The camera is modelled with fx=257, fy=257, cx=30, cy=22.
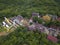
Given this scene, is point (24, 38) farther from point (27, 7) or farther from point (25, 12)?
point (27, 7)

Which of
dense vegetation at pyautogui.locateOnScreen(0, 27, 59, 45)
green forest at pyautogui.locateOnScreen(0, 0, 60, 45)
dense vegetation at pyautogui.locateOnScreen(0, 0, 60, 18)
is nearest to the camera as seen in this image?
dense vegetation at pyautogui.locateOnScreen(0, 27, 59, 45)

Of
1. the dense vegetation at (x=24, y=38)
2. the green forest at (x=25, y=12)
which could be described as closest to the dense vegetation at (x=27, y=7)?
the green forest at (x=25, y=12)

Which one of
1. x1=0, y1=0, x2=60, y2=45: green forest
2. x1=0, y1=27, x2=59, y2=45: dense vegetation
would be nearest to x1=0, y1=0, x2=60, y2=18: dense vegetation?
x1=0, y1=0, x2=60, y2=45: green forest

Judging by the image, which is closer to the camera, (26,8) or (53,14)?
(53,14)

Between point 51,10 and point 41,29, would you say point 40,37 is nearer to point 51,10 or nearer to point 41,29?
point 41,29

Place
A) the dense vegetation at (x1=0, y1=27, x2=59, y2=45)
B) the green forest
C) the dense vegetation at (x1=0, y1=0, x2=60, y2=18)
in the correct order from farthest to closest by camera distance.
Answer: the dense vegetation at (x1=0, y1=0, x2=60, y2=18)
the green forest
the dense vegetation at (x1=0, y1=27, x2=59, y2=45)

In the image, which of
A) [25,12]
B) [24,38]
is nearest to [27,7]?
[25,12]

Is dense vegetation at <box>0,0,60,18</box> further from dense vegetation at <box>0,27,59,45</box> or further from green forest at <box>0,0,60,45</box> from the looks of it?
dense vegetation at <box>0,27,59,45</box>

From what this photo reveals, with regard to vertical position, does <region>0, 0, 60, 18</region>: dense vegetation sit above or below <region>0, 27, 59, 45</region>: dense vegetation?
below

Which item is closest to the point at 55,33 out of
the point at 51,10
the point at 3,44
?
the point at 3,44
